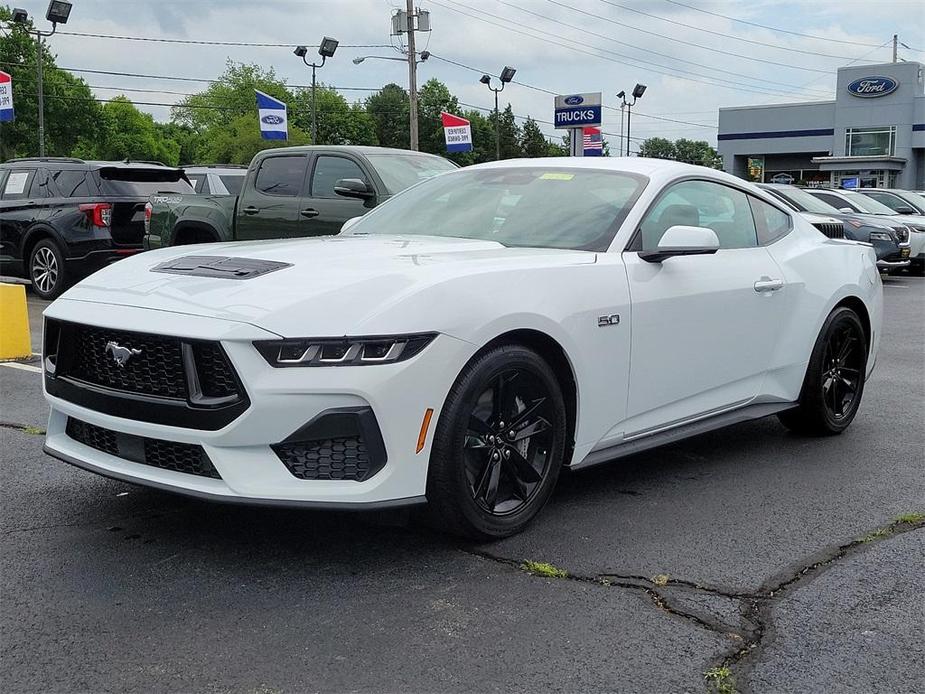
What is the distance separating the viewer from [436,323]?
353 cm

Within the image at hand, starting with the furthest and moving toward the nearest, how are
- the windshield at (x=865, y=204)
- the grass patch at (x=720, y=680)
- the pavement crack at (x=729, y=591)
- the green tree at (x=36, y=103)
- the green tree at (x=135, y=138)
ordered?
the green tree at (x=135, y=138)
the green tree at (x=36, y=103)
the windshield at (x=865, y=204)
the pavement crack at (x=729, y=591)
the grass patch at (x=720, y=680)

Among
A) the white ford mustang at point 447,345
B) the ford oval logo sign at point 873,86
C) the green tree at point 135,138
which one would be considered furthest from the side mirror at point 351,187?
the green tree at point 135,138

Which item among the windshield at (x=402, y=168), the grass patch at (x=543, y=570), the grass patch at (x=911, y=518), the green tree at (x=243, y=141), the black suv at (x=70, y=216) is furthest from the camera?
the green tree at (x=243, y=141)

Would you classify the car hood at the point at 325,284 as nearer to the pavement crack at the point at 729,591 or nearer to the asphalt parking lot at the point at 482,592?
the asphalt parking lot at the point at 482,592

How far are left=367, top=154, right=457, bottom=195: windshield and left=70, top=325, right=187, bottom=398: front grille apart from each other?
240 inches

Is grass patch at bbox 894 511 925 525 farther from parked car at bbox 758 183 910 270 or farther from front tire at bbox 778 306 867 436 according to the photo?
parked car at bbox 758 183 910 270

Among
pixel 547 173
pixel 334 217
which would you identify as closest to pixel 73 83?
pixel 334 217

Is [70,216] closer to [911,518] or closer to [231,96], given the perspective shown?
[911,518]

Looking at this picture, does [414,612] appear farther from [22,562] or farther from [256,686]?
[22,562]

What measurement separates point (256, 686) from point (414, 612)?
0.64m

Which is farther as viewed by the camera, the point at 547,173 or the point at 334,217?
→ the point at 334,217

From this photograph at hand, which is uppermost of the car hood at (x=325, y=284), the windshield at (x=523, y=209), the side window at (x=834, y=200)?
the windshield at (x=523, y=209)

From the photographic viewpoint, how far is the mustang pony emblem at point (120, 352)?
3572mm

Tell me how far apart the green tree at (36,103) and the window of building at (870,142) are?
47.8 m
